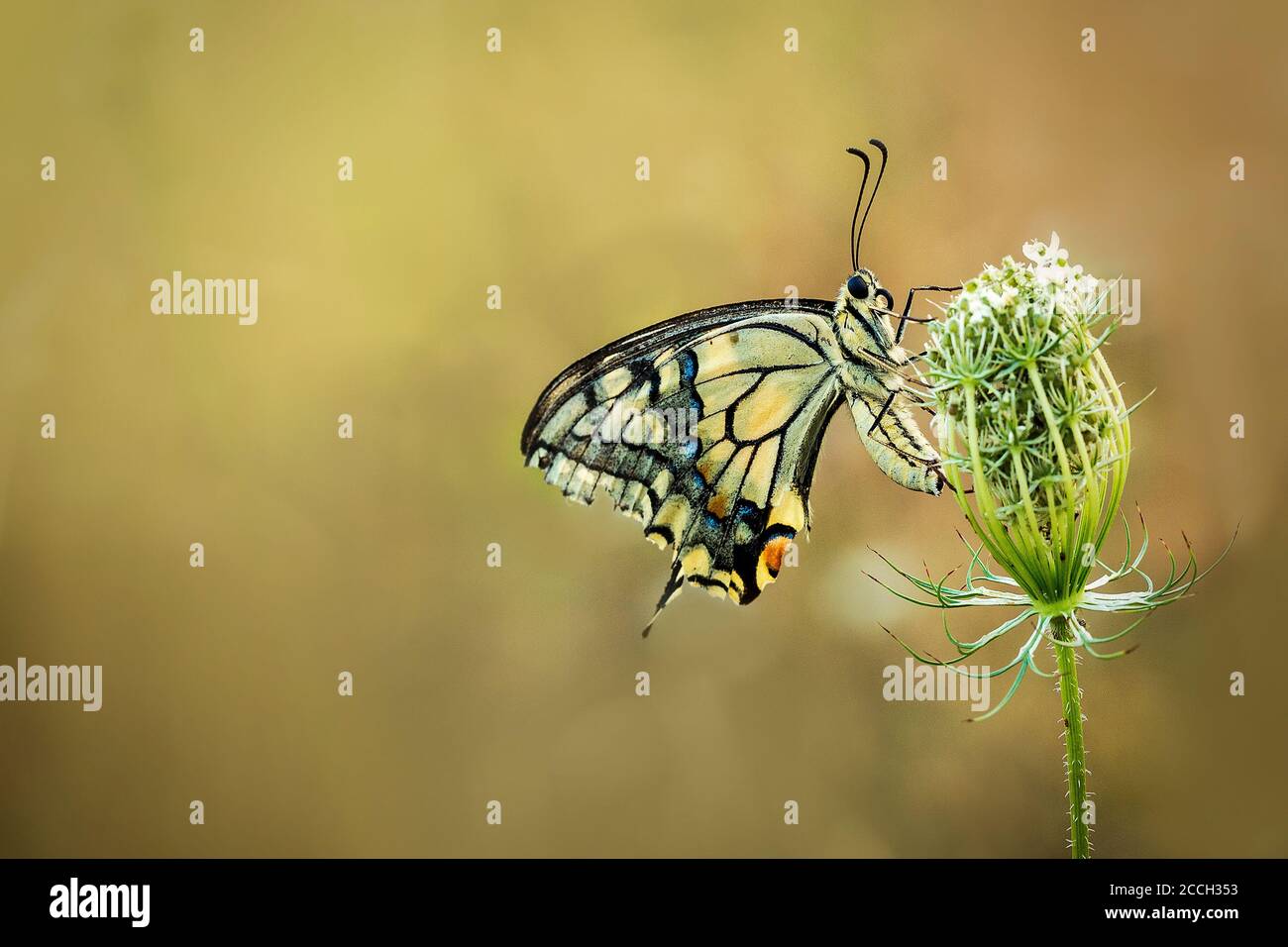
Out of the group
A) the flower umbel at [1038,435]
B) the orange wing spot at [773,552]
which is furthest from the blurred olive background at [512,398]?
the flower umbel at [1038,435]

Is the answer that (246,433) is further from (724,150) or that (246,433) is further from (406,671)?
(724,150)

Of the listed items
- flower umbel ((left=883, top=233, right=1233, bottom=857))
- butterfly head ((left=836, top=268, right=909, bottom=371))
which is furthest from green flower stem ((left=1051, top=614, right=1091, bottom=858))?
butterfly head ((left=836, top=268, right=909, bottom=371))

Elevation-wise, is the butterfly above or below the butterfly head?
below

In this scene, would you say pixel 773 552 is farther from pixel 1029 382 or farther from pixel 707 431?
pixel 1029 382

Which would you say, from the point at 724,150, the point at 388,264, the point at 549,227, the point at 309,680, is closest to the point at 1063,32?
the point at 724,150

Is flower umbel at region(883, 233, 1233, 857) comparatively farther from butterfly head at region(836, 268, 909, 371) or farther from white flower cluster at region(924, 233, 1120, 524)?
butterfly head at region(836, 268, 909, 371)

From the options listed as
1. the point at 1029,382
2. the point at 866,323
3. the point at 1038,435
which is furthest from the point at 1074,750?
the point at 866,323
